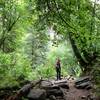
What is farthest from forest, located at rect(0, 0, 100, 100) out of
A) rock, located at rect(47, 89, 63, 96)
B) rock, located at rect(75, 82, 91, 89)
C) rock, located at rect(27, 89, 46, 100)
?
rock, located at rect(47, 89, 63, 96)

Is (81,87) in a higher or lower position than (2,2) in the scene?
lower

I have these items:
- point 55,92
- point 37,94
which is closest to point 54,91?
point 55,92

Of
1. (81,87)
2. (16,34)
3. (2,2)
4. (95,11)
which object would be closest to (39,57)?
(16,34)

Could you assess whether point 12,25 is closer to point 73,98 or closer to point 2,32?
point 2,32

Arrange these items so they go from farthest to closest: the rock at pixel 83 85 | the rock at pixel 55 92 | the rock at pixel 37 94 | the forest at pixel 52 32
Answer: the rock at pixel 83 85
the rock at pixel 55 92
the forest at pixel 52 32
the rock at pixel 37 94

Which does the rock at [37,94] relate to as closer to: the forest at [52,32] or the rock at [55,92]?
the forest at [52,32]

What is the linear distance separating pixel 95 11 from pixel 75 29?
6.67 metres

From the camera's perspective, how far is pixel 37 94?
12422mm

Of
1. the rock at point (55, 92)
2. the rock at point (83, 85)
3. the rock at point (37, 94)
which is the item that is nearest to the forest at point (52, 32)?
the rock at point (37, 94)

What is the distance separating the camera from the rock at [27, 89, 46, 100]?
482 inches

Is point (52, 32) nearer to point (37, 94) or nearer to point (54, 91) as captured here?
point (54, 91)

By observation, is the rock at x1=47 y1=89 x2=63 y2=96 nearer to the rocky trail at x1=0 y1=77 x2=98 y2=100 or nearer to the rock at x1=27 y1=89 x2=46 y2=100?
the rocky trail at x1=0 y1=77 x2=98 y2=100

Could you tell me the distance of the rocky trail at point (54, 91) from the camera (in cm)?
1232

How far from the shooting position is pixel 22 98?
39.5 ft
